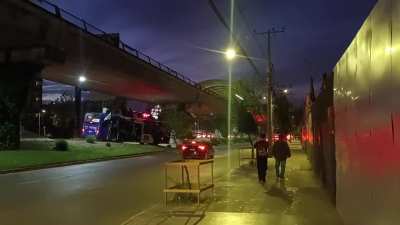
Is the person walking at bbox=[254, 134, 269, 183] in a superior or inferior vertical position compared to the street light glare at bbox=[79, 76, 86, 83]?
inferior

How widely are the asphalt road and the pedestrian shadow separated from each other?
10.1 feet

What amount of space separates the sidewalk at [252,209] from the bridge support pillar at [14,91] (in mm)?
24996

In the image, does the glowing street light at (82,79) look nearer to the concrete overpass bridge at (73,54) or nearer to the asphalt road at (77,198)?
the concrete overpass bridge at (73,54)

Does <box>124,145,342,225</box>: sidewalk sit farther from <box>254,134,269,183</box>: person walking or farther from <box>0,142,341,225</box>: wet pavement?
<box>254,134,269,183</box>: person walking

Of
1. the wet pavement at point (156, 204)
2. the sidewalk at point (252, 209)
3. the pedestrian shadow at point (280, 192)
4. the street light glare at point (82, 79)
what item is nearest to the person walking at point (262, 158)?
the wet pavement at point (156, 204)

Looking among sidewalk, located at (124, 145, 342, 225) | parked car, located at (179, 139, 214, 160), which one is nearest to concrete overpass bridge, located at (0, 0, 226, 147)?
parked car, located at (179, 139, 214, 160)

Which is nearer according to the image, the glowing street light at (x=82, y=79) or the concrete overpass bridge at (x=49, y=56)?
the concrete overpass bridge at (x=49, y=56)

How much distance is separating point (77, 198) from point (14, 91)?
25.8 metres

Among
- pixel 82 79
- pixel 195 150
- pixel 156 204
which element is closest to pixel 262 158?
pixel 156 204

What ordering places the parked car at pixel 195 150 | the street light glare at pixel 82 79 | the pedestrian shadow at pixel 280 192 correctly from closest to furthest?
the pedestrian shadow at pixel 280 192 < the parked car at pixel 195 150 < the street light glare at pixel 82 79

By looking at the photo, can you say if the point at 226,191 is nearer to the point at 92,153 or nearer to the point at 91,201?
the point at 91,201

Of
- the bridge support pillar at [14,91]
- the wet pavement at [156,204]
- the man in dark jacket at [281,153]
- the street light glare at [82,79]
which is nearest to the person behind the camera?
the wet pavement at [156,204]

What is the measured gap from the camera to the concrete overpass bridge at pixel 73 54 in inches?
1403

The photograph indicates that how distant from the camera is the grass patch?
31.4 metres
